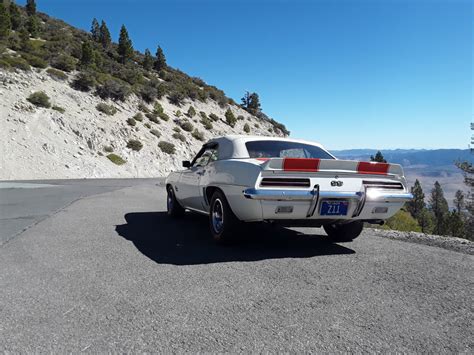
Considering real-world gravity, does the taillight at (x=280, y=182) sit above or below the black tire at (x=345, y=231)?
above

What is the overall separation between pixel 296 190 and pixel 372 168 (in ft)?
3.77

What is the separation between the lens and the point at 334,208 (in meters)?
4.48

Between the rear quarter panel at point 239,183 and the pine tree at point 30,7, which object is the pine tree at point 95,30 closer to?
the pine tree at point 30,7

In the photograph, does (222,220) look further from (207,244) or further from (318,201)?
(318,201)

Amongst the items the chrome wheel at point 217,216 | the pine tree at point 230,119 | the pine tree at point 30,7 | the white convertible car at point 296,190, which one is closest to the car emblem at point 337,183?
the white convertible car at point 296,190

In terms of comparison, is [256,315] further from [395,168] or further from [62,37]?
[62,37]

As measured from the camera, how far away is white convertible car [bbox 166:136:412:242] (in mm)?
4316

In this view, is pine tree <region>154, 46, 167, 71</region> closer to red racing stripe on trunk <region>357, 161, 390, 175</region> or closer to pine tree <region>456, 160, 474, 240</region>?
pine tree <region>456, 160, 474, 240</region>

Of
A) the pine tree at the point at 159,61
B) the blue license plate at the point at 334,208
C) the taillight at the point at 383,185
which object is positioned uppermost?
the pine tree at the point at 159,61

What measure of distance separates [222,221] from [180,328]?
2413 millimetres

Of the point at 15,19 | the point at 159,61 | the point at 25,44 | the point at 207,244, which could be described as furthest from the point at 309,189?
the point at 159,61

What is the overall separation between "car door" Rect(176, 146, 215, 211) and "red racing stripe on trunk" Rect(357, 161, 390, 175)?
93.4 inches

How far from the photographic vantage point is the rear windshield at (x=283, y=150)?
5445 mm

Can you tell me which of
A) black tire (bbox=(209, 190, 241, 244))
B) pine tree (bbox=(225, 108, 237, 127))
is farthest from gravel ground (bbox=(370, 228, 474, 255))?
pine tree (bbox=(225, 108, 237, 127))
